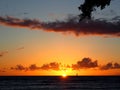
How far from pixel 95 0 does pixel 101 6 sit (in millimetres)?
302

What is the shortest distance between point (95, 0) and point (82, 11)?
0.63 m

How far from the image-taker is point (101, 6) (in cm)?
1293

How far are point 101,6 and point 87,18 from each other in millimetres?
722

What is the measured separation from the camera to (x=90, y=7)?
13.1m

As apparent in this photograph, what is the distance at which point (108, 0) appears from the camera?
12.7 m

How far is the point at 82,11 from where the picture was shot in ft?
43.4

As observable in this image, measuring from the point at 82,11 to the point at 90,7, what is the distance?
1.07ft

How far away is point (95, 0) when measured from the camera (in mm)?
12961

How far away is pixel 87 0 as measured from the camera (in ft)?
43.1

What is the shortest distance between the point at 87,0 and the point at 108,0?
2.72 ft

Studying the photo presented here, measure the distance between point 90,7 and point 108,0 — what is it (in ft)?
2.48

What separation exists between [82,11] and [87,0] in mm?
433

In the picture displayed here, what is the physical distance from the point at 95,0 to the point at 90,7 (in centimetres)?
33

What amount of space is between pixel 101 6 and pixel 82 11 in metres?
0.73
